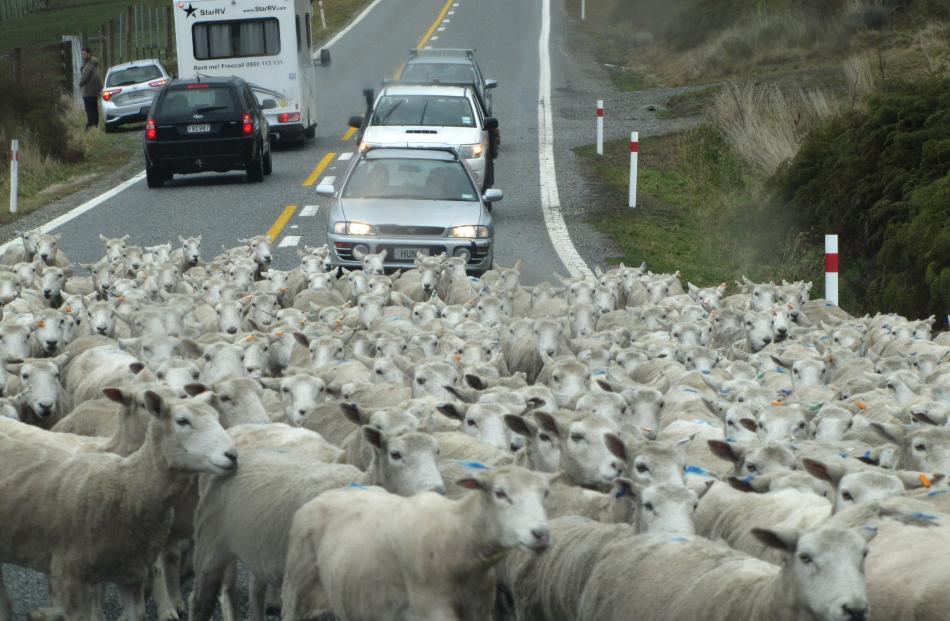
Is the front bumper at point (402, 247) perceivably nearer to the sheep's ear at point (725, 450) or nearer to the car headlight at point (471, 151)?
the car headlight at point (471, 151)

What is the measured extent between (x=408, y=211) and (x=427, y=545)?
11.6 meters

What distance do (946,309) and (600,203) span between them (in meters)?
9.95

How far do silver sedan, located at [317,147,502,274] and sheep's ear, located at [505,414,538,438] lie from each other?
27.5 ft

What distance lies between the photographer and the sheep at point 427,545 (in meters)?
6.70

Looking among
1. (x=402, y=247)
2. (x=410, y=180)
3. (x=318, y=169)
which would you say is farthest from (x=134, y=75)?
(x=402, y=247)

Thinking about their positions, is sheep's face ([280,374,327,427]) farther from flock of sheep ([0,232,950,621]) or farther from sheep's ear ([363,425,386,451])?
sheep's ear ([363,425,386,451])

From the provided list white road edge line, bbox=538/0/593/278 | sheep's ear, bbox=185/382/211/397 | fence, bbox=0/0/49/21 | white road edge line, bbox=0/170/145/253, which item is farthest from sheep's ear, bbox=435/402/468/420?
fence, bbox=0/0/49/21

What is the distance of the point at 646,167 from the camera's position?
95.0ft

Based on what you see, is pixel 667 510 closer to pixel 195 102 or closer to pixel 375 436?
pixel 375 436

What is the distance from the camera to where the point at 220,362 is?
10.9m

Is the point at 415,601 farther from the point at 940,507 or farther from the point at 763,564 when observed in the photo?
the point at 940,507

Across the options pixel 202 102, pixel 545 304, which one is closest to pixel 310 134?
pixel 202 102

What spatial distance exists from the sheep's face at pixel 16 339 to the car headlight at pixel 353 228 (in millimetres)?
5958

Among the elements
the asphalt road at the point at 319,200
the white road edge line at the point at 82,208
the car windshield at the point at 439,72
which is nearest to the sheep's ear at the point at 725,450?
the asphalt road at the point at 319,200
